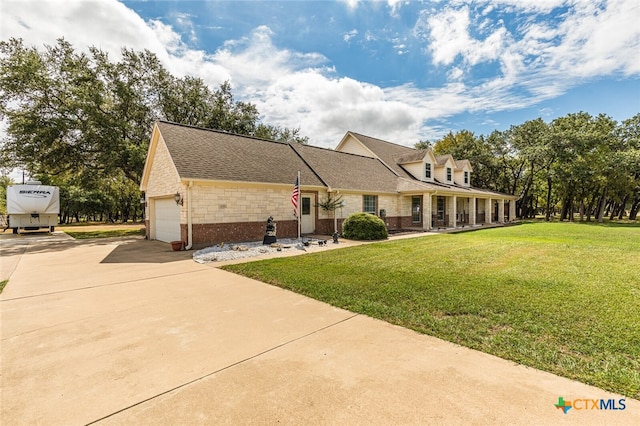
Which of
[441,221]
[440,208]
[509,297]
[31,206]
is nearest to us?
[509,297]

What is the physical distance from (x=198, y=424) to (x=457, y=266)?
7.23 meters

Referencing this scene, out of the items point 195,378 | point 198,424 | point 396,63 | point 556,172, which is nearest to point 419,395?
point 198,424

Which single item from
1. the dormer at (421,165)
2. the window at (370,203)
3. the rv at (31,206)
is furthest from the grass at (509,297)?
the rv at (31,206)

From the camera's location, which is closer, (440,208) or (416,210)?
(416,210)

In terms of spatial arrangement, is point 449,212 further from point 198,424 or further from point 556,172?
point 198,424

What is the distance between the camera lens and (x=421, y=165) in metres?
22.9

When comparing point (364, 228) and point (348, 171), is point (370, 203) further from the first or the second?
point (364, 228)

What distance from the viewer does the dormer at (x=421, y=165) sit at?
22.9 metres

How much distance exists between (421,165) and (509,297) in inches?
753

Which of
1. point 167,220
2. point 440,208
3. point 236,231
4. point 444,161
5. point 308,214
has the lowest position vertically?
point 236,231

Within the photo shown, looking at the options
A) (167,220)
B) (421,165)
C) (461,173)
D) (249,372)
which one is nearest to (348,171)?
(421,165)

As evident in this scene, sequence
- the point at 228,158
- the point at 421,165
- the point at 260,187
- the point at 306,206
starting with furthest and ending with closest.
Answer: the point at 421,165 → the point at 306,206 → the point at 228,158 → the point at 260,187

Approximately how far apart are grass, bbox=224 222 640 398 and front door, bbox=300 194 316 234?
20.8ft

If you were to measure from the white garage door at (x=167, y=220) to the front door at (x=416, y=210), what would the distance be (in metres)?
15.6
